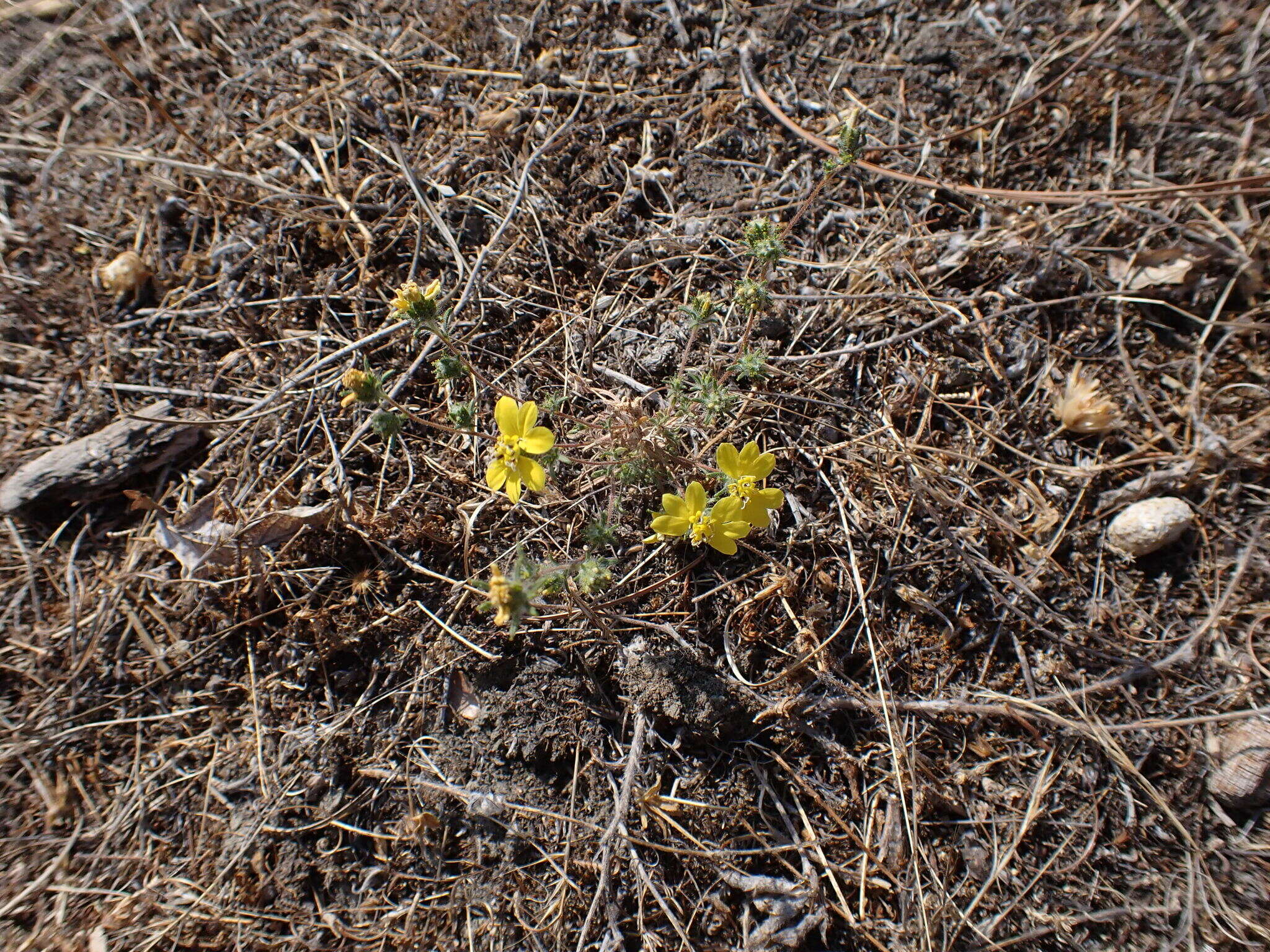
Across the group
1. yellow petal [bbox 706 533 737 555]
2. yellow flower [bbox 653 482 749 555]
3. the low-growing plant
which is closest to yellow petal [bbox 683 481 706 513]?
yellow flower [bbox 653 482 749 555]

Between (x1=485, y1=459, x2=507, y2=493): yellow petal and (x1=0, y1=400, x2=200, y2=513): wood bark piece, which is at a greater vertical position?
(x1=485, y1=459, x2=507, y2=493): yellow petal

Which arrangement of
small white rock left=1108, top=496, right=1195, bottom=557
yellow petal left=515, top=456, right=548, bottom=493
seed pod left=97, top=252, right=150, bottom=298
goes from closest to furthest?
1. yellow petal left=515, top=456, right=548, bottom=493
2. small white rock left=1108, top=496, right=1195, bottom=557
3. seed pod left=97, top=252, right=150, bottom=298

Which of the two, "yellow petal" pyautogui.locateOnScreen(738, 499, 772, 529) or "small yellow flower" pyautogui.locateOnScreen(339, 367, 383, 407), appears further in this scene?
"yellow petal" pyautogui.locateOnScreen(738, 499, 772, 529)

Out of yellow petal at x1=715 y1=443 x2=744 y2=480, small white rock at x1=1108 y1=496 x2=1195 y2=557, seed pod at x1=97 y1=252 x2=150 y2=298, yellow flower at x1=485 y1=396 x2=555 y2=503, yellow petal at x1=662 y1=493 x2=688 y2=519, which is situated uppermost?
seed pod at x1=97 y1=252 x2=150 y2=298

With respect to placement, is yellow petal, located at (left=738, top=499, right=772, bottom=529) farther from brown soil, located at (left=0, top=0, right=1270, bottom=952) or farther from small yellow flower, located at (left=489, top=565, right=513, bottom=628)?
small yellow flower, located at (left=489, top=565, right=513, bottom=628)

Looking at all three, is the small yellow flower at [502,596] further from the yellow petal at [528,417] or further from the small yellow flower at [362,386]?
the small yellow flower at [362,386]

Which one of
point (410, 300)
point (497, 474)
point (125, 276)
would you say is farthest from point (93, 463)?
point (497, 474)

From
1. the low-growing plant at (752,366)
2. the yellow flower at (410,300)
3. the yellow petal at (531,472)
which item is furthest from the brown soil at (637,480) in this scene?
the yellow flower at (410,300)
